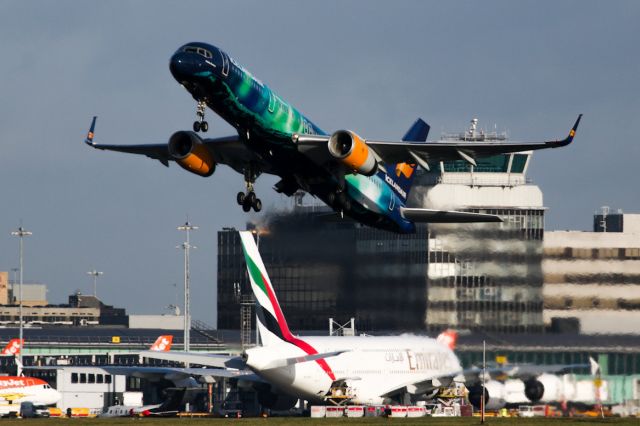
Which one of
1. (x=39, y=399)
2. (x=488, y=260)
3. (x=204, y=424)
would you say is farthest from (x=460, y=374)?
(x=39, y=399)

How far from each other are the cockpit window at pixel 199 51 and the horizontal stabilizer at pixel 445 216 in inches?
621

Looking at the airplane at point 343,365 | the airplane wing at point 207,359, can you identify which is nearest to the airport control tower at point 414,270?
the airplane at point 343,365

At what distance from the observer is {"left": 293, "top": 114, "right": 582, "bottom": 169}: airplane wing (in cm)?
5222

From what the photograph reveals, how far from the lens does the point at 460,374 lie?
72.4 metres

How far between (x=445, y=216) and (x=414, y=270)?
20450 millimetres

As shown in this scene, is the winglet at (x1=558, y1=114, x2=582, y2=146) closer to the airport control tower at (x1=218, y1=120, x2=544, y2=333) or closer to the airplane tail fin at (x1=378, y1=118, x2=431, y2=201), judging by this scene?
the airplane tail fin at (x1=378, y1=118, x2=431, y2=201)

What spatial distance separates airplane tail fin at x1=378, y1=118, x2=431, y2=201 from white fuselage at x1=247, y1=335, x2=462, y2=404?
1242cm

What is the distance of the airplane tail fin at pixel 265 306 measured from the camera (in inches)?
2852

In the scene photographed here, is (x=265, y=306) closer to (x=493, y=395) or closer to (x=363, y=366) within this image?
(x=363, y=366)

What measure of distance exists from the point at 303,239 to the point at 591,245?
17244mm

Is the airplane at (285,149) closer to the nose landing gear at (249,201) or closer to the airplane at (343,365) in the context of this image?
the nose landing gear at (249,201)

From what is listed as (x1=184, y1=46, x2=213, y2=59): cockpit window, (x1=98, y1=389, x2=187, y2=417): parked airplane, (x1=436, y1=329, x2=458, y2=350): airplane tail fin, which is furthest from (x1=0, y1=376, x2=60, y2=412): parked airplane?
(x1=184, y1=46, x2=213, y2=59): cockpit window

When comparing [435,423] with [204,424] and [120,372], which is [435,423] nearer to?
[204,424]

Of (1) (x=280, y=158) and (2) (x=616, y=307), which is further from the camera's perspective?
(2) (x=616, y=307)
